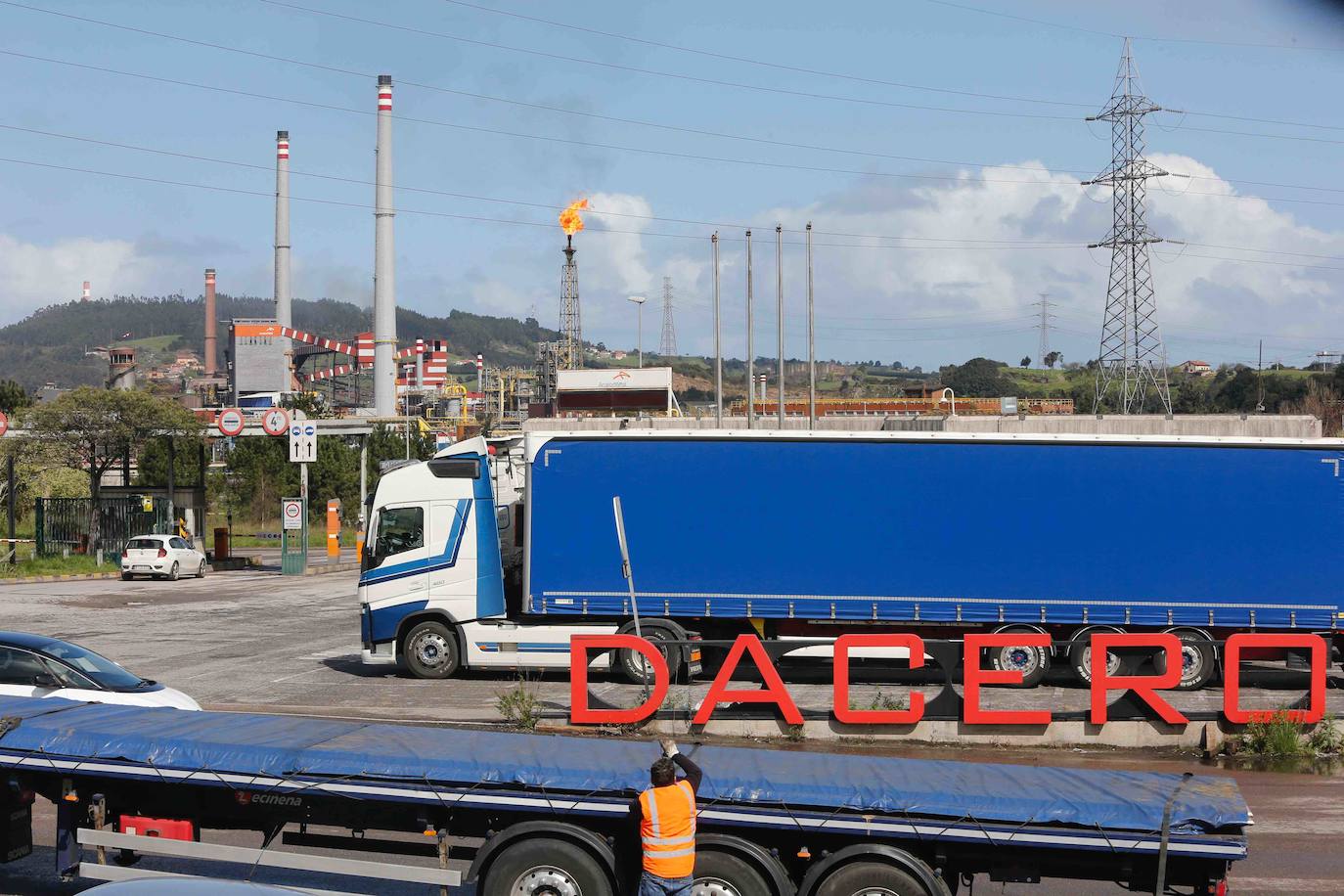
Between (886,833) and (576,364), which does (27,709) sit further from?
(576,364)

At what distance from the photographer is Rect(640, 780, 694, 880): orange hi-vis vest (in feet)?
25.8

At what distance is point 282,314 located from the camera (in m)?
136

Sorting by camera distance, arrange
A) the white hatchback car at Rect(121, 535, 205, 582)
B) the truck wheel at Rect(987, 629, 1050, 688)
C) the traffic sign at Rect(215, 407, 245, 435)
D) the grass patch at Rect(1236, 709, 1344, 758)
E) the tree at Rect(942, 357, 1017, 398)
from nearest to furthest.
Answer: the grass patch at Rect(1236, 709, 1344, 758) < the truck wheel at Rect(987, 629, 1050, 688) < the white hatchback car at Rect(121, 535, 205, 582) < the traffic sign at Rect(215, 407, 245, 435) < the tree at Rect(942, 357, 1017, 398)

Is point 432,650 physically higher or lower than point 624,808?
lower

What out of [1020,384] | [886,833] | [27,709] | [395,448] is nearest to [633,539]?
[27,709]

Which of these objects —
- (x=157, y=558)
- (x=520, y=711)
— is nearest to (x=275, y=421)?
(x=157, y=558)

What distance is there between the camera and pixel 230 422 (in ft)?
157

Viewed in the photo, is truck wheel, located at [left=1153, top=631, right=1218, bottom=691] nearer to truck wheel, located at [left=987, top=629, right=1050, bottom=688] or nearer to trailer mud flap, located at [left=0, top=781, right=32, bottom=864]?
truck wheel, located at [left=987, top=629, right=1050, bottom=688]

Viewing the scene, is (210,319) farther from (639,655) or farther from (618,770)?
(618,770)

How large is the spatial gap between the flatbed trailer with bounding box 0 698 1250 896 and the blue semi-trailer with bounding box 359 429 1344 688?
10.5 m

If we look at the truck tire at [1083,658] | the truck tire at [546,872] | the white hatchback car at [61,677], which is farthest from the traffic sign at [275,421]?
the truck tire at [546,872]

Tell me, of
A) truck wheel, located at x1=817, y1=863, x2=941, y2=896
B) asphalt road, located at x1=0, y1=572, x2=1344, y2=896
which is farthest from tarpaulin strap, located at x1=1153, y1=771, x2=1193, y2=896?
asphalt road, located at x1=0, y1=572, x2=1344, y2=896

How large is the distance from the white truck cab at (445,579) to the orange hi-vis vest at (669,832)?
1243 cm

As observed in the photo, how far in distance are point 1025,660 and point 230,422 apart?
3588 cm
